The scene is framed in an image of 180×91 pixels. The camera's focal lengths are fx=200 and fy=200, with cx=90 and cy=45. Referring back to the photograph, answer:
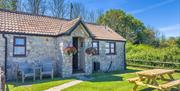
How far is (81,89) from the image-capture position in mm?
9766

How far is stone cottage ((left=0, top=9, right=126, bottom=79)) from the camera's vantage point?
41.5 feet

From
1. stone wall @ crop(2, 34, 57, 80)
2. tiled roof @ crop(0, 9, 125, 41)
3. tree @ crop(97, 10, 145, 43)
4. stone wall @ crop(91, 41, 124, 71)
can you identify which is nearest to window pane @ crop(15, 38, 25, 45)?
stone wall @ crop(2, 34, 57, 80)

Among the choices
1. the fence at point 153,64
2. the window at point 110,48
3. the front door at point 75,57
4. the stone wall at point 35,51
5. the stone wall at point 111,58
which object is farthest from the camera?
the window at point 110,48

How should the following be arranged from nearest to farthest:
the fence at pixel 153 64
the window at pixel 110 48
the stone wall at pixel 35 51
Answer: the stone wall at pixel 35 51 → the fence at pixel 153 64 → the window at pixel 110 48

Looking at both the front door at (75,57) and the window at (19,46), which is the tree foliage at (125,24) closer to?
the front door at (75,57)

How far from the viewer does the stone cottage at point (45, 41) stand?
1264 centimetres

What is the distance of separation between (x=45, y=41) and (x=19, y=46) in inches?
74.4

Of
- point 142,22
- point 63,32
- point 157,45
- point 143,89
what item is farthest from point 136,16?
point 143,89

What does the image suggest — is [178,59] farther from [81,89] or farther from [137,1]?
[81,89]

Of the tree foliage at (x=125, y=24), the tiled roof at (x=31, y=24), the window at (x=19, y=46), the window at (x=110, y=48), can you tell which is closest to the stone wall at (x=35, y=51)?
the window at (x=19, y=46)

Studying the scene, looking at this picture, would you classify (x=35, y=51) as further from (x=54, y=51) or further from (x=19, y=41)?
(x=54, y=51)

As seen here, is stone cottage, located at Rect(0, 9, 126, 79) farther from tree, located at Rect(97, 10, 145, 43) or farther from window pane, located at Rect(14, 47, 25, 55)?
tree, located at Rect(97, 10, 145, 43)

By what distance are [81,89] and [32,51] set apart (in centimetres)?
547

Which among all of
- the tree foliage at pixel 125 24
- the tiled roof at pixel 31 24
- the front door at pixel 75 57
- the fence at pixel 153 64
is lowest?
the fence at pixel 153 64
